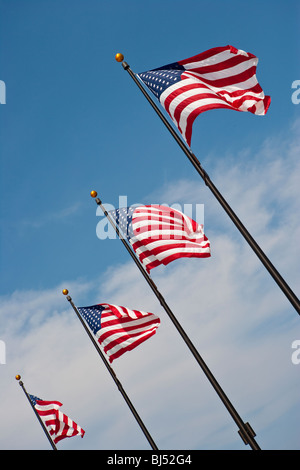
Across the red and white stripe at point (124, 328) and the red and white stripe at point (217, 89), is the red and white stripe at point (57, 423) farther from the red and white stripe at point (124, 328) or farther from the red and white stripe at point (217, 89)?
the red and white stripe at point (217, 89)

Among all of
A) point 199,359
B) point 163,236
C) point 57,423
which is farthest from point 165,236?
point 57,423

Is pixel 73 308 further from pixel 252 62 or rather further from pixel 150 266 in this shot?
pixel 252 62

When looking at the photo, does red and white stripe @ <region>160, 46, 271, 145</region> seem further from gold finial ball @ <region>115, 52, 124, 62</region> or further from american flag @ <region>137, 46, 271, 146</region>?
gold finial ball @ <region>115, 52, 124, 62</region>

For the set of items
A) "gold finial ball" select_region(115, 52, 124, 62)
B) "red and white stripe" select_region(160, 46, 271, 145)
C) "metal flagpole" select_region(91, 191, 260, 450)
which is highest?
"gold finial ball" select_region(115, 52, 124, 62)

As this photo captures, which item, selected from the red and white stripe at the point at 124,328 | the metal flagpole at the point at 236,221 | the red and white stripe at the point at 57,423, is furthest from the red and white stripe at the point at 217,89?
the red and white stripe at the point at 57,423

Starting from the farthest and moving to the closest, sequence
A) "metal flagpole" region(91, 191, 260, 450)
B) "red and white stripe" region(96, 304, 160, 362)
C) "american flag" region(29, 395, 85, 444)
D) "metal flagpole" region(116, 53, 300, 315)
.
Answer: "american flag" region(29, 395, 85, 444) < "red and white stripe" region(96, 304, 160, 362) < "metal flagpole" region(91, 191, 260, 450) < "metal flagpole" region(116, 53, 300, 315)

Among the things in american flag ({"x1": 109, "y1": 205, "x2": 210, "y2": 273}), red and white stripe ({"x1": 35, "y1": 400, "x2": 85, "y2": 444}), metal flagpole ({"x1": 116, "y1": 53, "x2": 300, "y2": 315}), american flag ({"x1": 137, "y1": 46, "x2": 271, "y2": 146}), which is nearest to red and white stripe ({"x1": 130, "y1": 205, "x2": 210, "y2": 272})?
american flag ({"x1": 109, "y1": 205, "x2": 210, "y2": 273})

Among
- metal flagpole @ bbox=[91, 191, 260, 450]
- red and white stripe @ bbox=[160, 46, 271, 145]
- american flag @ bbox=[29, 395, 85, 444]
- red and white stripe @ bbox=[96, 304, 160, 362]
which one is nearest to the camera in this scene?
A: metal flagpole @ bbox=[91, 191, 260, 450]

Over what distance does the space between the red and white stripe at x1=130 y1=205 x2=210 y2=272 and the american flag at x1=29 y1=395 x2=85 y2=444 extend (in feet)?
38.9

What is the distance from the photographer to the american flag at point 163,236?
43.6 feet

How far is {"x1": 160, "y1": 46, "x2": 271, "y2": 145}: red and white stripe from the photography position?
10953 millimetres

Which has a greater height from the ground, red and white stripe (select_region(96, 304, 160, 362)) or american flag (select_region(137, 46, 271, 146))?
american flag (select_region(137, 46, 271, 146))

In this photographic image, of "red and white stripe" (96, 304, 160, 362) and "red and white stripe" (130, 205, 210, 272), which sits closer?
"red and white stripe" (130, 205, 210, 272)

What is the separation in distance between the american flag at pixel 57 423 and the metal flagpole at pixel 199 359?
11039mm
